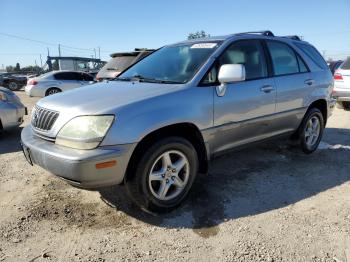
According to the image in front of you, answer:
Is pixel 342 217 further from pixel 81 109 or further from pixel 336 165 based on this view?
pixel 81 109

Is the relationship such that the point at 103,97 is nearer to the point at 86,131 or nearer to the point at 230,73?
the point at 86,131

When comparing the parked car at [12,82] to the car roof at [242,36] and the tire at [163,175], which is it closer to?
the car roof at [242,36]

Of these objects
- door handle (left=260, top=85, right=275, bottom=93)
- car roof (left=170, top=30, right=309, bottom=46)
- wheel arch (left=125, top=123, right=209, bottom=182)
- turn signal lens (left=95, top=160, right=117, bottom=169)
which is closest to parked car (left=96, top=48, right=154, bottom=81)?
car roof (left=170, top=30, right=309, bottom=46)

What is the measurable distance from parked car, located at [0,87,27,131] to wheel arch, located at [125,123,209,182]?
441cm

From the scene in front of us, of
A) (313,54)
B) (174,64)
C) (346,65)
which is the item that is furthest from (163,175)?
(346,65)

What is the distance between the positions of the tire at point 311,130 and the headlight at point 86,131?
3327mm

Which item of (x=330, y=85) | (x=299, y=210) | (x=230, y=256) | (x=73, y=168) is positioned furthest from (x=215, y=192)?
(x=330, y=85)

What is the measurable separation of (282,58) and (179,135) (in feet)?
7.01

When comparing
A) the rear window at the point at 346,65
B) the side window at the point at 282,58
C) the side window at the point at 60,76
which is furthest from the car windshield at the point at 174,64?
the side window at the point at 60,76

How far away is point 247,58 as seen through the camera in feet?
14.6

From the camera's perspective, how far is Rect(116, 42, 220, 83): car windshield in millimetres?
3982

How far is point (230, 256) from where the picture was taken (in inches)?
114

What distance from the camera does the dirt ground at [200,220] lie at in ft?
9.76

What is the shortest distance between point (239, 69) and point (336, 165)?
7.83 feet
